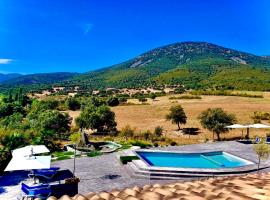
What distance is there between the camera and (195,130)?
139 ft

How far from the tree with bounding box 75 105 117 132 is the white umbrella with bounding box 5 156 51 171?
77.1 ft

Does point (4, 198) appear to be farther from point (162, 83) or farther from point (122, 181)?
point (162, 83)

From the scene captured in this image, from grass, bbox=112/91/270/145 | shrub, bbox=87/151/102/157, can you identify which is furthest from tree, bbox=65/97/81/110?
shrub, bbox=87/151/102/157

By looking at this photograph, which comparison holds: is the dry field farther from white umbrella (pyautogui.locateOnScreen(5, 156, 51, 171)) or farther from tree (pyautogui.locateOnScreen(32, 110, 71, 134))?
white umbrella (pyautogui.locateOnScreen(5, 156, 51, 171))

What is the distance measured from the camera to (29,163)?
14555 millimetres

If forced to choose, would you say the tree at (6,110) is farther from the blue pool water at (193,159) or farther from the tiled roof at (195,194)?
the tiled roof at (195,194)

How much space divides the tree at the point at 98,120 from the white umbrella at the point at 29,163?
77.1 ft

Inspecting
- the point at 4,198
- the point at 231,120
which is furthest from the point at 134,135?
the point at 4,198

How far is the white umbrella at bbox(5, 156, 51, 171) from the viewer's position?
46.9ft

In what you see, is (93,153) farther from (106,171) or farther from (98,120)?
(98,120)

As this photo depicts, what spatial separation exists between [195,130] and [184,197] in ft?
131

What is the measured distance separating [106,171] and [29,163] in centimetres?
702

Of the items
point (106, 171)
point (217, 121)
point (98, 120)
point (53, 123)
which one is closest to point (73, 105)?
point (98, 120)

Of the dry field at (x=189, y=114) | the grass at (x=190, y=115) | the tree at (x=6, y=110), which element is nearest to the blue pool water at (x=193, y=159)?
the grass at (x=190, y=115)
